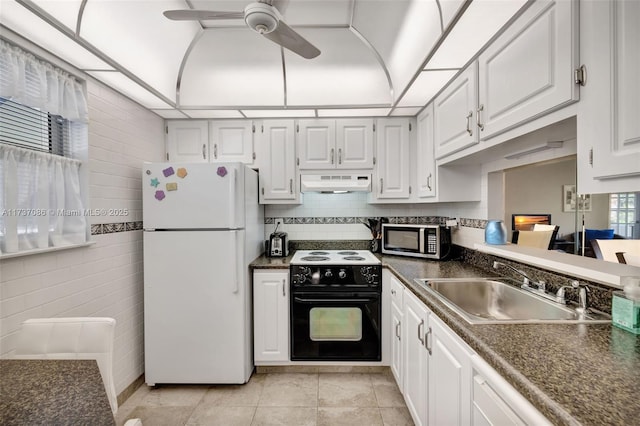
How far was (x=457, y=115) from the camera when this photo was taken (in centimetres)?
189

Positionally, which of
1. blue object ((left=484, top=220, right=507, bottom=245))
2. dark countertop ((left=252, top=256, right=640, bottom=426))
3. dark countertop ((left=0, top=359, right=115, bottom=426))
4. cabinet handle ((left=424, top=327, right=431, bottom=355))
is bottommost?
cabinet handle ((left=424, top=327, right=431, bottom=355))

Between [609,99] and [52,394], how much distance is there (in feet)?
6.05

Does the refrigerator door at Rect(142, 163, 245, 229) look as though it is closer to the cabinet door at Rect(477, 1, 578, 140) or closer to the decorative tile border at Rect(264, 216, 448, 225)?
the decorative tile border at Rect(264, 216, 448, 225)

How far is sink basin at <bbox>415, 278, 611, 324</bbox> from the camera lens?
1.44 metres

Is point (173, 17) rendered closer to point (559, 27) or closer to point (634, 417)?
point (559, 27)

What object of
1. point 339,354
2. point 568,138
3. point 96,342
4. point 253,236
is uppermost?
point 568,138

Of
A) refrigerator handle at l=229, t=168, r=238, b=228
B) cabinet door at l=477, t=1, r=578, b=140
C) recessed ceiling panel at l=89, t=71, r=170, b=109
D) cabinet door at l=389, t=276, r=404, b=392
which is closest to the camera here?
cabinet door at l=477, t=1, r=578, b=140

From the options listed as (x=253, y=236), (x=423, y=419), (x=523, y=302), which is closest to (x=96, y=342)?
(x=253, y=236)

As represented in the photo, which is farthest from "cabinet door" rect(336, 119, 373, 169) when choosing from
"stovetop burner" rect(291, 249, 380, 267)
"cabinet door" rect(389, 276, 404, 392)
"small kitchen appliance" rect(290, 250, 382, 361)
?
"cabinet door" rect(389, 276, 404, 392)

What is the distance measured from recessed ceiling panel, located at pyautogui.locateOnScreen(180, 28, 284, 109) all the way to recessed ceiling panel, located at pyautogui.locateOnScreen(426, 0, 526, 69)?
4.07 feet

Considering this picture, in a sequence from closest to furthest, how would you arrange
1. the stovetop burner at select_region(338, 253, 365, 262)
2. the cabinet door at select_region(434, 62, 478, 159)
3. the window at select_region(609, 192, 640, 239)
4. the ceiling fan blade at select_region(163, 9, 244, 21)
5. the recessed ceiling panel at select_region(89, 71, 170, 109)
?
the window at select_region(609, 192, 640, 239)
the ceiling fan blade at select_region(163, 9, 244, 21)
the cabinet door at select_region(434, 62, 478, 159)
the recessed ceiling panel at select_region(89, 71, 170, 109)
the stovetop burner at select_region(338, 253, 365, 262)

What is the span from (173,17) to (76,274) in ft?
5.24

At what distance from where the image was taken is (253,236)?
2588 millimetres

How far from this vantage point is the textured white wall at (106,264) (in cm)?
148
